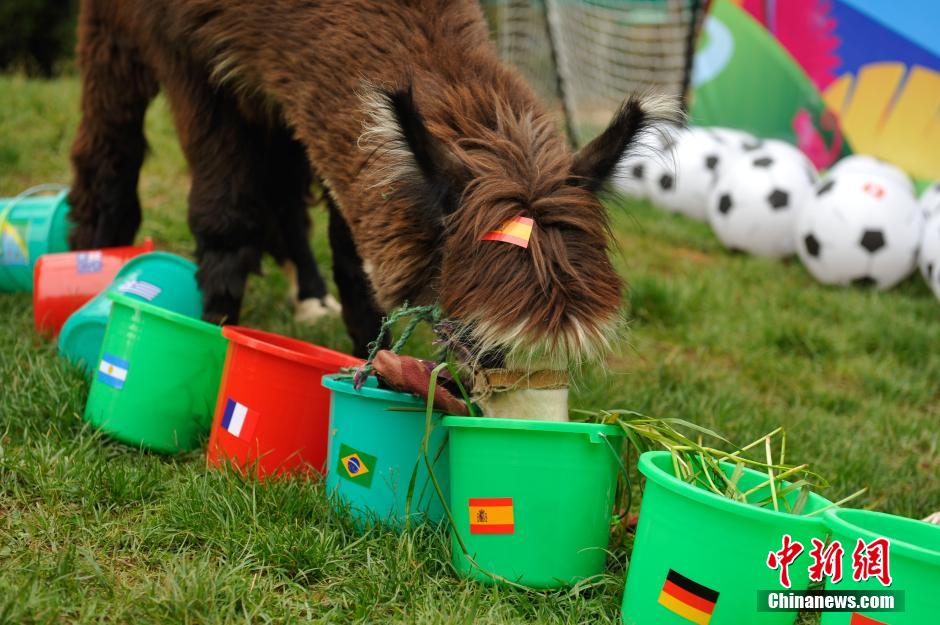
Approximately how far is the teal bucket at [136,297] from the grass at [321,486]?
12 cm

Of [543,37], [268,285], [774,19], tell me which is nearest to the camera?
[268,285]

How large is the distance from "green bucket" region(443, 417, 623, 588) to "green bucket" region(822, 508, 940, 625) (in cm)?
58

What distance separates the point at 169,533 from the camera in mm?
2543

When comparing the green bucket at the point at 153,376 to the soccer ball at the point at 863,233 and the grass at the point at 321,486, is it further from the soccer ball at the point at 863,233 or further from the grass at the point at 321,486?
the soccer ball at the point at 863,233

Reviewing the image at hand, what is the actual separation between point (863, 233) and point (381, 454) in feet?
15.0

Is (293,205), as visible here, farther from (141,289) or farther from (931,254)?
(931,254)

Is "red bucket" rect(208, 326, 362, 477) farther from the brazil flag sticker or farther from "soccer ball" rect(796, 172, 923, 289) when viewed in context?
"soccer ball" rect(796, 172, 923, 289)

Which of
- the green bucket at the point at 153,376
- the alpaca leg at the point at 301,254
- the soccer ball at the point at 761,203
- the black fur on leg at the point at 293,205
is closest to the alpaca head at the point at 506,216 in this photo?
the green bucket at the point at 153,376

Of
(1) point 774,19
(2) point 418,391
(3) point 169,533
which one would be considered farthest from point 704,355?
(1) point 774,19

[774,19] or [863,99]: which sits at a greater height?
[774,19]

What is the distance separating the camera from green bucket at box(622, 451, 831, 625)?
6.73 ft

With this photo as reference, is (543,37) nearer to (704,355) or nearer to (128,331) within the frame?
(704,355)

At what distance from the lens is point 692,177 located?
7.83 metres

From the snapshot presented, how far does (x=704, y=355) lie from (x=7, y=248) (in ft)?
11.8
